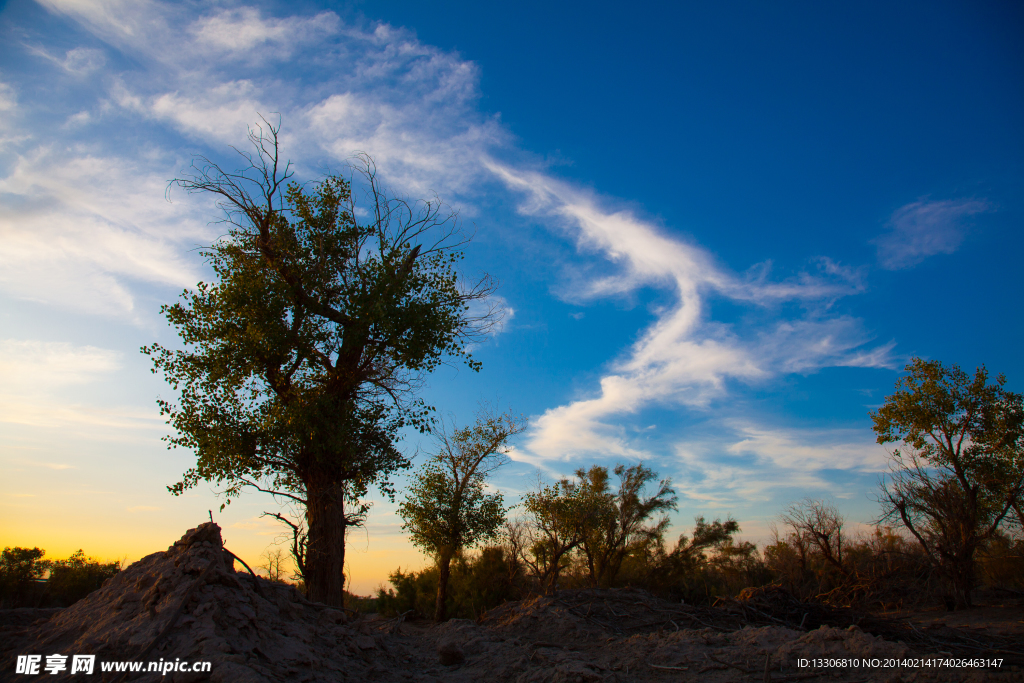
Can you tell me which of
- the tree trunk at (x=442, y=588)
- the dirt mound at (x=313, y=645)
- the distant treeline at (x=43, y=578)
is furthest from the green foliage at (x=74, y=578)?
the tree trunk at (x=442, y=588)

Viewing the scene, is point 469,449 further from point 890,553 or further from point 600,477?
point 890,553

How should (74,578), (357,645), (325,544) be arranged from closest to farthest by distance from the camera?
1. (357,645)
2. (325,544)
3. (74,578)

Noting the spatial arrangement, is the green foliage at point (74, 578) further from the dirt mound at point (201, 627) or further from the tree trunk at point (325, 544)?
the dirt mound at point (201, 627)

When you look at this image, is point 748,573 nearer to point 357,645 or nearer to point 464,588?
point 464,588

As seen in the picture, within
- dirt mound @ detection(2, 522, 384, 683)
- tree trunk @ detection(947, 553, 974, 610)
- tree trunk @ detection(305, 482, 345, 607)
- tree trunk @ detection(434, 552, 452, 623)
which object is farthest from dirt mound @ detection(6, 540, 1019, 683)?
tree trunk @ detection(947, 553, 974, 610)

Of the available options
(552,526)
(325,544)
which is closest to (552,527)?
(552,526)

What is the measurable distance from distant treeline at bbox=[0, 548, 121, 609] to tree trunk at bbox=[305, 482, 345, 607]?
492 cm

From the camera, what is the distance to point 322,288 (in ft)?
44.3

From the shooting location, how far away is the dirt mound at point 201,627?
561cm

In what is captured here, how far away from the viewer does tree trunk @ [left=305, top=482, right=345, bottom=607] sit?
12.0 metres

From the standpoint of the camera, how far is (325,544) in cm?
1230

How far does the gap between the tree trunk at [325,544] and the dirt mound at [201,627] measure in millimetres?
4545

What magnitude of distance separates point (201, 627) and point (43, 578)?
47.0 ft

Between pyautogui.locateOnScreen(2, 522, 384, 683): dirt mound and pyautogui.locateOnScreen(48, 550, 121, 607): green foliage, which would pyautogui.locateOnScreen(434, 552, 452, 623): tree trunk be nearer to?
pyautogui.locateOnScreen(48, 550, 121, 607): green foliage
